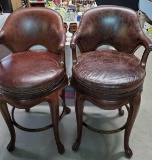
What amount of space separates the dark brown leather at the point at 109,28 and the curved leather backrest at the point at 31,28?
21 cm

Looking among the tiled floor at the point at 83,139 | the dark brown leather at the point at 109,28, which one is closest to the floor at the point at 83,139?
the tiled floor at the point at 83,139

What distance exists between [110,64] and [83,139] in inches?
27.0

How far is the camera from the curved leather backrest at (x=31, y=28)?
53.9 inches

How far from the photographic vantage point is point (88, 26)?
4.58 ft

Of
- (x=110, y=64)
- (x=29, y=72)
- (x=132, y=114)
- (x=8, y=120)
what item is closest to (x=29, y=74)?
(x=29, y=72)

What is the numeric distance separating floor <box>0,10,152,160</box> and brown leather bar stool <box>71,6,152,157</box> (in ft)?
0.31

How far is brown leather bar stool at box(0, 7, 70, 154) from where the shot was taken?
1.09 m

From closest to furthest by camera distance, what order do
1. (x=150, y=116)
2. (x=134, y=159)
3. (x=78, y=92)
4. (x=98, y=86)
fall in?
(x=98, y=86), (x=78, y=92), (x=134, y=159), (x=150, y=116)

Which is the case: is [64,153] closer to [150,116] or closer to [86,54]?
[86,54]

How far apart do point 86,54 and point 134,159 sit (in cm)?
87

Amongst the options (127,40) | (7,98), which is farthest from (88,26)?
(7,98)

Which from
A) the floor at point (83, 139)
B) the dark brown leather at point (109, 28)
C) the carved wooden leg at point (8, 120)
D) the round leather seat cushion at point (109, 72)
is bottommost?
the floor at point (83, 139)

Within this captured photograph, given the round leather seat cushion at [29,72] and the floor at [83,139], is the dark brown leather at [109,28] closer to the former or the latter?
the round leather seat cushion at [29,72]

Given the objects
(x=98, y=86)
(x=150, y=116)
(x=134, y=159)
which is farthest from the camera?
(x=150, y=116)
